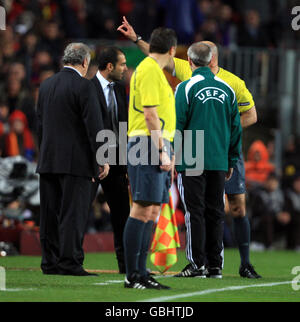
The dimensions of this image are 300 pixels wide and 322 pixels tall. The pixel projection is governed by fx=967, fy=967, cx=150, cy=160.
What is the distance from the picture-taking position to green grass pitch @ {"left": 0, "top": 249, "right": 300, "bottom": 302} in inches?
295

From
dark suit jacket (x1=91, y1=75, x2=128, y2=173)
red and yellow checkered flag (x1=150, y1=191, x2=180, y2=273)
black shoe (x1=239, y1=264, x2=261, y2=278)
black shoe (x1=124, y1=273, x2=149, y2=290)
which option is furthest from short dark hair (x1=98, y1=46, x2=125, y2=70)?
black shoe (x1=124, y1=273, x2=149, y2=290)

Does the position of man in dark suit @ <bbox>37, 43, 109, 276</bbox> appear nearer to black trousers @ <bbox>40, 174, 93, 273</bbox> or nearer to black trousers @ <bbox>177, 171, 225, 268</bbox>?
black trousers @ <bbox>40, 174, 93, 273</bbox>

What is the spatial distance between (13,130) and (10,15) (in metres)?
4.62

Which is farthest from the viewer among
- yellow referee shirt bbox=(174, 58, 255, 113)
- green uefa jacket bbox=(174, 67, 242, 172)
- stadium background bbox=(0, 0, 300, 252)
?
stadium background bbox=(0, 0, 300, 252)

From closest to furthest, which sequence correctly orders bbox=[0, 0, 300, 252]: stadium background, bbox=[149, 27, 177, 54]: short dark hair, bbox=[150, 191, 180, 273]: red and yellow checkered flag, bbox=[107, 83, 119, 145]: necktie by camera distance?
1. bbox=[149, 27, 177, 54]: short dark hair
2. bbox=[150, 191, 180, 273]: red and yellow checkered flag
3. bbox=[107, 83, 119, 145]: necktie
4. bbox=[0, 0, 300, 252]: stadium background

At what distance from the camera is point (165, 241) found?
10.0 metres

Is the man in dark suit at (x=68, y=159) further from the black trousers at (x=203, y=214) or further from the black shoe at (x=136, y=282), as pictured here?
the black shoe at (x=136, y=282)

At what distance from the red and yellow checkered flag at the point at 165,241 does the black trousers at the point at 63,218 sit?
32.4 inches

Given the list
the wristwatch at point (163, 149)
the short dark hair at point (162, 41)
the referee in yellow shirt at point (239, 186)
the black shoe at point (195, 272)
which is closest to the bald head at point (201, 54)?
the referee in yellow shirt at point (239, 186)

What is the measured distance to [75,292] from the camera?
7832mm

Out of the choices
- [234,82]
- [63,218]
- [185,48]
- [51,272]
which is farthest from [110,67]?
[185,48]

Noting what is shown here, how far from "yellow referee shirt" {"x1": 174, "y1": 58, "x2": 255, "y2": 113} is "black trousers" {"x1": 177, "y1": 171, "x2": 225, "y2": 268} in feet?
3.29
